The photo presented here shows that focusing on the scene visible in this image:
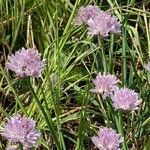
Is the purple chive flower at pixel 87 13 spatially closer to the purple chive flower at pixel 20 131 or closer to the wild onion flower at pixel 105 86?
the wild onion flower at pixel 105 86

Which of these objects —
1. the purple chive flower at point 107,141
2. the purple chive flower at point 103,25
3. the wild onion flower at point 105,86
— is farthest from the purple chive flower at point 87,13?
the purple chive flower at point 107,141

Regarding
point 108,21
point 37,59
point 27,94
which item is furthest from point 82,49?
point 37,59

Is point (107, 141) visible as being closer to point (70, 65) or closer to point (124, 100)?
point (124, 100)

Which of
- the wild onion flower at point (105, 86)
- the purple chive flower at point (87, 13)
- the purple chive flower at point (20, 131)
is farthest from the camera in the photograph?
the purple chive flower at point (87, 13)

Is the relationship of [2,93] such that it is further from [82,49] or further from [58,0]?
[58,0]

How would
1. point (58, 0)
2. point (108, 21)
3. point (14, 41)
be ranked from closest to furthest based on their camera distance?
1. point (108, 21)
2. point (14, 41)
3. point (58, 0)

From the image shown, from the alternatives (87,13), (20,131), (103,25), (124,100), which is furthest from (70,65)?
(20,131)
